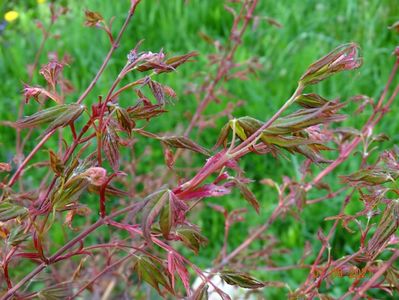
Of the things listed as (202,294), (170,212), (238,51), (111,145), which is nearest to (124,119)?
(111,145)

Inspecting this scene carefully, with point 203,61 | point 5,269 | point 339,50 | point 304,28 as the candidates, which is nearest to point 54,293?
point 5,269

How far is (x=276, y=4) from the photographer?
367 cm

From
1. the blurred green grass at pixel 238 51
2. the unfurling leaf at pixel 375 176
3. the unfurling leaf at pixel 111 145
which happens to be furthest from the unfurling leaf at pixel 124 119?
the blurred green grass at pixel 238 51

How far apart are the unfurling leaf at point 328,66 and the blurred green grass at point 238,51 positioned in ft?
6.00

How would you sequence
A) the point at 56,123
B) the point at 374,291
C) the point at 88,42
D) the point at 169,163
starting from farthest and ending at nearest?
the point at 88,42, the point at 374,291, the point at 169,163, the point at 56,123

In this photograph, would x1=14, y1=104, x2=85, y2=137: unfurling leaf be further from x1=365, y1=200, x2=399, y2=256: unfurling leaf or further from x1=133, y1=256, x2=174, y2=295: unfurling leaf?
x1=365, y1=200, x2=399, y2=256: unfurling leaf

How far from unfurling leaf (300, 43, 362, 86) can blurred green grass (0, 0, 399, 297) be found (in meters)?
1.83

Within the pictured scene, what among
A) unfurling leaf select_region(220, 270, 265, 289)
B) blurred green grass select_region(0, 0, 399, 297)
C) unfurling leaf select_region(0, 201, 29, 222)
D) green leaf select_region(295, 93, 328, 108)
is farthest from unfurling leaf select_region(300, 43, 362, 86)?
blurred green grass select_region(0, 0, 399, 297)

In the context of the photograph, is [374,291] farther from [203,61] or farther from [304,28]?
[304,28]

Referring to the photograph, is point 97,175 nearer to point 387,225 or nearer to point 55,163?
point 55,163

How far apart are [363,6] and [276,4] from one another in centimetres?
47

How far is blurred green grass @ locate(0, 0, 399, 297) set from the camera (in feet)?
9.46

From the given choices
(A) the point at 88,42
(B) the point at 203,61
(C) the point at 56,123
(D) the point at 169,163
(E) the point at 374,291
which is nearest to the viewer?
(C) the point at 56,123

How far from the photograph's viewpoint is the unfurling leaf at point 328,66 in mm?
780
